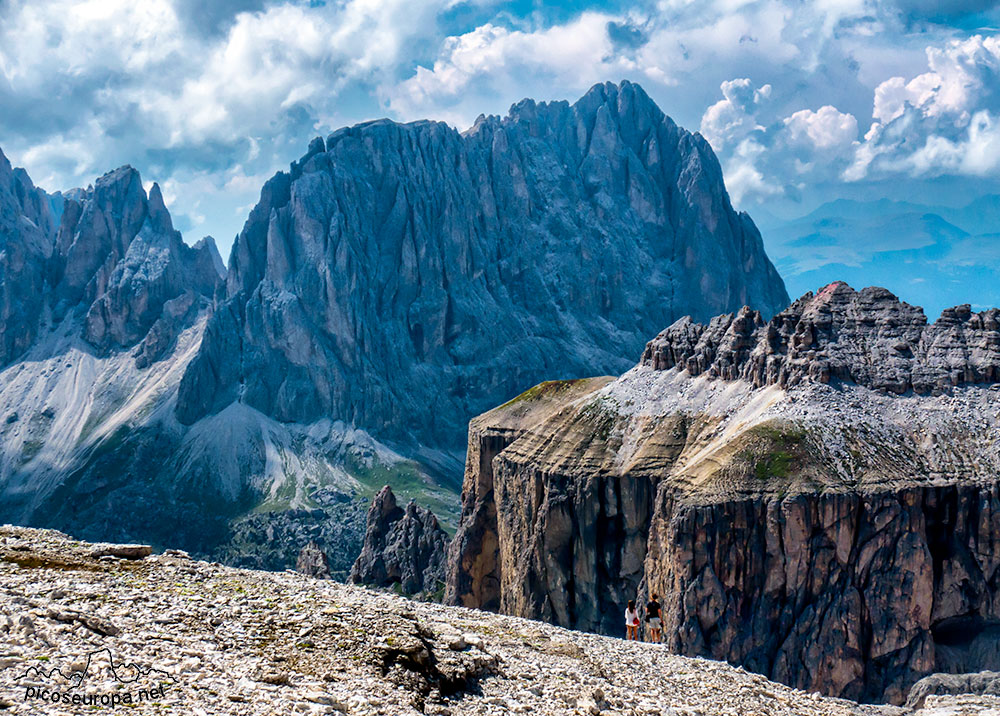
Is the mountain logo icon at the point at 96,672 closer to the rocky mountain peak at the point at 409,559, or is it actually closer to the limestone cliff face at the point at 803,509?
the limestone cliff face at the point at 803,509

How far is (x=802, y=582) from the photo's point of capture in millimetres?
101875

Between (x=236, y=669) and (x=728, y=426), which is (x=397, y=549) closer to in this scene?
(x=728, y=426)

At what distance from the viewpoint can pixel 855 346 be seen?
124 meters

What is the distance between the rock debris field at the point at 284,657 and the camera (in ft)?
78.1

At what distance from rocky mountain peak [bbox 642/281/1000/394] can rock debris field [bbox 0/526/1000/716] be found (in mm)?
85144

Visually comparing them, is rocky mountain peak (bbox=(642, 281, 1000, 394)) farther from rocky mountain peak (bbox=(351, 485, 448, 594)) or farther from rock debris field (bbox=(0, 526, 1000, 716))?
rock debris field (bbox=(0, 526, 1000, 716))

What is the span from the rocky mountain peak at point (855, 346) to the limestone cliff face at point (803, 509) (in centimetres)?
32

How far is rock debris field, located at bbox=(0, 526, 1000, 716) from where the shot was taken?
23812 millimetres

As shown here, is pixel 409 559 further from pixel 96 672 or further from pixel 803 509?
pixel 96 672

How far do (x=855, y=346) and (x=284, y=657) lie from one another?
112 m

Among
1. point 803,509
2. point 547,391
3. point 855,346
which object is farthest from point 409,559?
point 803,509

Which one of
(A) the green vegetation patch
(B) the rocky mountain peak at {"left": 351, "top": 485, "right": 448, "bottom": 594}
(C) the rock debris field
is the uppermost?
(A) the green vegetation patch

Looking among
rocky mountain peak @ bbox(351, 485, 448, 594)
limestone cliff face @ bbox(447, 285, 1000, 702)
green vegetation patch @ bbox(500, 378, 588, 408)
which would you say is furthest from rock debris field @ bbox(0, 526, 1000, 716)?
rocky mountain peak @ bbox(351, 485, 448, 594)

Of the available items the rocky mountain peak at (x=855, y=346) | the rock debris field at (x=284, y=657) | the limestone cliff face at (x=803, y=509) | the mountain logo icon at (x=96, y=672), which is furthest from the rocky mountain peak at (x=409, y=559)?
the mountain logo icon at (x=96, y=672)
